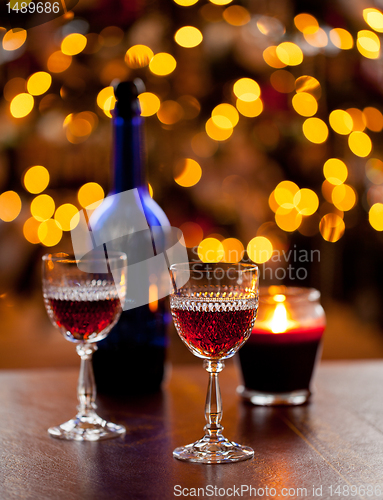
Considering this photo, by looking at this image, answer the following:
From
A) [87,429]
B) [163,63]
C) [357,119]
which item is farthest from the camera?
[357,119]

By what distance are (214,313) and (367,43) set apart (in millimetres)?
2207

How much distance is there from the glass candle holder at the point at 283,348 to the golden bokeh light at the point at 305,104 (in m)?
1.80

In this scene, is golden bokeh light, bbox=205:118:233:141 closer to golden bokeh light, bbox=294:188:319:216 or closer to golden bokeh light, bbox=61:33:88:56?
golden bokeh light, bbox=294:188:319:216

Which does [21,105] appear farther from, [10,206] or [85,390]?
[85,390]

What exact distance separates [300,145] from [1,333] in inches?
68.1

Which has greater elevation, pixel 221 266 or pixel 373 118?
pixel 373 118

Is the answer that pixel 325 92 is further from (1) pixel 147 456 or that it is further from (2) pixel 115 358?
(1) pixel 147 456

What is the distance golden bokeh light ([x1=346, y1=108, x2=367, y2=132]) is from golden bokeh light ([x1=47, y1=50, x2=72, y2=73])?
1213mm

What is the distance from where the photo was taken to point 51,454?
2.15 feet

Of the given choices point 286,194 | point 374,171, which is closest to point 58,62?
point 286,194

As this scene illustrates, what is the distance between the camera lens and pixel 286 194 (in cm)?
272

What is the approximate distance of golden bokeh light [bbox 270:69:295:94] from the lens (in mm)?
2539

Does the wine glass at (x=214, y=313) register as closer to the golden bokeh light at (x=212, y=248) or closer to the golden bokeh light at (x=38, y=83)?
the golden bokeh light at (x=212, y=248)

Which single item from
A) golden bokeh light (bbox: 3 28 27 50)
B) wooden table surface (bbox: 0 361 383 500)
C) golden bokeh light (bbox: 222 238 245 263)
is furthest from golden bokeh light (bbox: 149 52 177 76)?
wooden table surface (bbox: 0 361 383 500)
